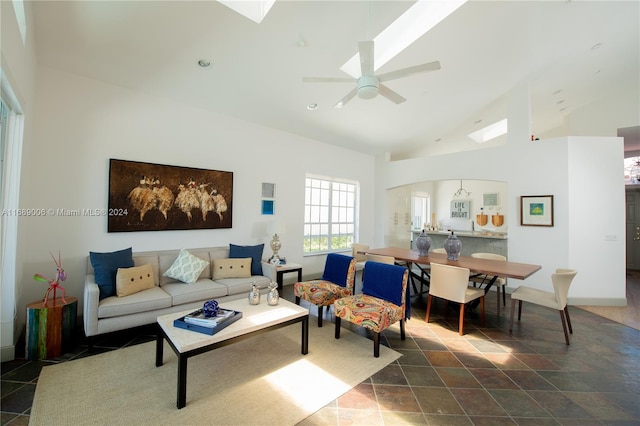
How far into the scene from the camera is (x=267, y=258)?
4957 millimetres

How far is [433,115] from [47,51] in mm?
5912

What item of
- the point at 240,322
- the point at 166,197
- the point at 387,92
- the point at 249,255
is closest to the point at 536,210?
the point at 387,92

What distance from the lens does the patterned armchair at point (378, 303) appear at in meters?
2.62

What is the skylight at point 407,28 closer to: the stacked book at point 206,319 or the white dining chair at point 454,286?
the white dining chair at point 454,286

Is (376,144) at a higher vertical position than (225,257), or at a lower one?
higher

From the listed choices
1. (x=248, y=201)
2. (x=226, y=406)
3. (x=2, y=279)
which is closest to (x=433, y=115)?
(x=248, y=201)

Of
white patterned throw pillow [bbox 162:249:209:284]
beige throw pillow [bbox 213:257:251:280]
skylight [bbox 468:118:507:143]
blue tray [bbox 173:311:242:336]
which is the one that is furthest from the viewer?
skylight [bbox 468:118:507:143]

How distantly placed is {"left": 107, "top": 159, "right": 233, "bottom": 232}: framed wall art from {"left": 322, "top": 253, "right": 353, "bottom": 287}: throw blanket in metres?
1.88

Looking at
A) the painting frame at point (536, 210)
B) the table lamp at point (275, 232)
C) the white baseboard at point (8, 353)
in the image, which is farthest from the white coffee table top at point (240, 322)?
the painting frame at point (536, 210)

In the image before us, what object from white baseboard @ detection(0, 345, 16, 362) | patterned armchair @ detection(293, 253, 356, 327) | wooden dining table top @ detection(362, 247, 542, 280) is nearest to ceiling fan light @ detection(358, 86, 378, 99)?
patterned armchair @ detection(293, 253, 356, 327)

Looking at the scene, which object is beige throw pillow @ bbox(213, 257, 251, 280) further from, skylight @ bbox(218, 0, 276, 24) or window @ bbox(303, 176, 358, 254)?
skylight @ bbox(218, 0, 276, 24)

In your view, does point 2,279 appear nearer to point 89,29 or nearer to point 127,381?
point 127,381

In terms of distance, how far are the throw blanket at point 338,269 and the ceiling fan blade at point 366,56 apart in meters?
2.25

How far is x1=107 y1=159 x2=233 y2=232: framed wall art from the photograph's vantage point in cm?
347
